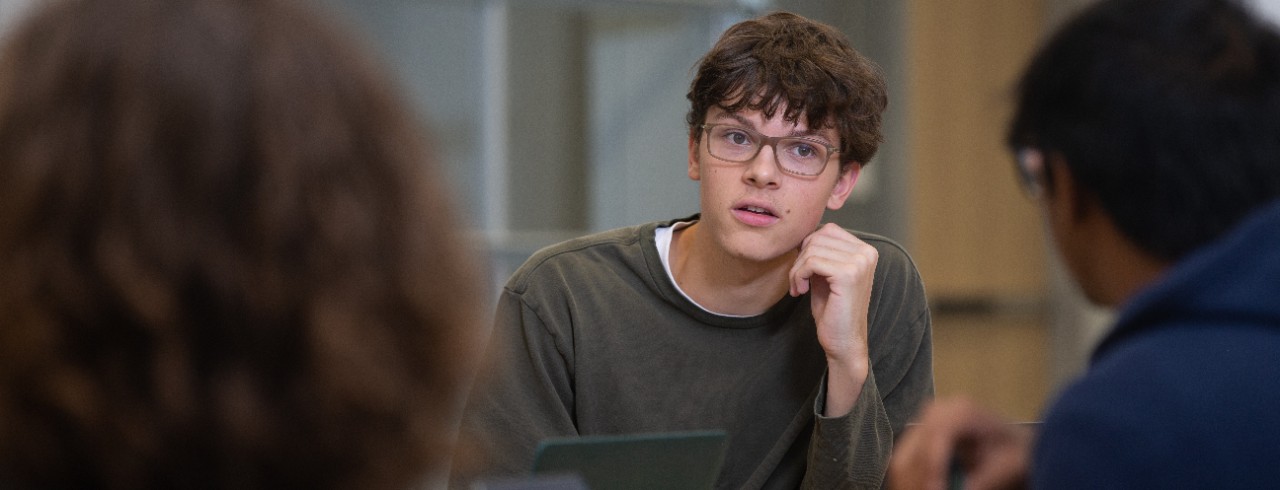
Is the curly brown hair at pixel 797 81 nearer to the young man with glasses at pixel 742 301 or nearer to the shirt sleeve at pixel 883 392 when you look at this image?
the young man with glasses at pixel 742 301

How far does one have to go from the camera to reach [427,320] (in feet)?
2.18

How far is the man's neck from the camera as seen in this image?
1935mm

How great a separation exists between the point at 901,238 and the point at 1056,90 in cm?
397

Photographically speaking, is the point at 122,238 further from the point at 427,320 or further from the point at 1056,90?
the point at 1056,90

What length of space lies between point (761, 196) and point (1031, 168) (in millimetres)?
770

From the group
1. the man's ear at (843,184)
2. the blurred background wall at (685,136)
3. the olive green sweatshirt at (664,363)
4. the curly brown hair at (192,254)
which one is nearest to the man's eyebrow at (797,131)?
the man's ear at (843,184)

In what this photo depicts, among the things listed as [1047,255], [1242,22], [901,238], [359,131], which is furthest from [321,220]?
[1047,255]

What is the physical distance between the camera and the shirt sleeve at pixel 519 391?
1.73 m

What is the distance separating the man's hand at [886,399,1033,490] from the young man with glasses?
0.59m

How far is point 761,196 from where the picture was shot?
185cm

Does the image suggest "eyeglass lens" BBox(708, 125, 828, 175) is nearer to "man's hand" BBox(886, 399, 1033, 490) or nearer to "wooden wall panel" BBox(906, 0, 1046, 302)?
"man's hand" BBox(886, 399, 1033, 490)

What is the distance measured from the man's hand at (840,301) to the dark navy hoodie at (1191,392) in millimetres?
720

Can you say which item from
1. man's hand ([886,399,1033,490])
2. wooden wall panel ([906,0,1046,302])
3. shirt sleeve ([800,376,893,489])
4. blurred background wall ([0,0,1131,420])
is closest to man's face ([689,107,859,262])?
shirt sleeve ([800,376,893,489])

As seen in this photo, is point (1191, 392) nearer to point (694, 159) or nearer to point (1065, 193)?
point (1065, 193)
